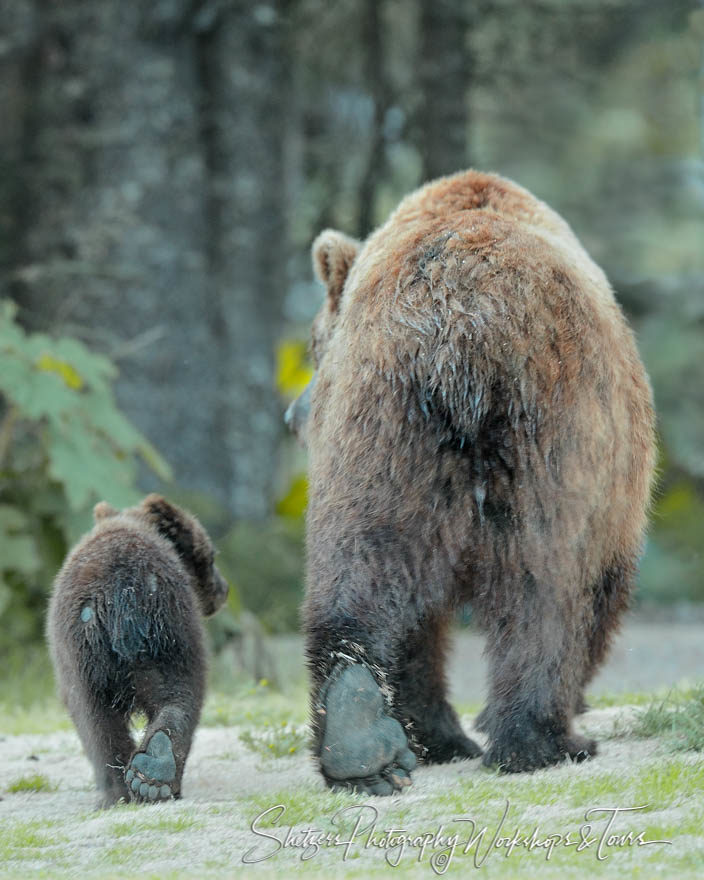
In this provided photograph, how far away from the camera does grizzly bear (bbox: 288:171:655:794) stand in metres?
4.49

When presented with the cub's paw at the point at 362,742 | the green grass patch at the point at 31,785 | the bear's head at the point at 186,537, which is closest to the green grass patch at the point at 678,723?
the cub's paw at the point at 362,742

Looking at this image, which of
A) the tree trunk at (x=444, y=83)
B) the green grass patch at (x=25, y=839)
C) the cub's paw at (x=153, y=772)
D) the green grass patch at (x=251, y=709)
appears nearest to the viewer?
the green grass patch at (x=25, y=839)

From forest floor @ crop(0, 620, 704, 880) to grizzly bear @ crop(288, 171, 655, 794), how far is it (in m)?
0.29

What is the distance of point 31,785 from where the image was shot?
5.32 metres

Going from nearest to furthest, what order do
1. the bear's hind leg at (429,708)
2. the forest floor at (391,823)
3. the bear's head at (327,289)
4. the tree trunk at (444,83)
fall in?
the forest floor at (391,823)
the bear's hind leg at (429,708)
the bear's head at (327,289)
the tree trunk at (444,83)

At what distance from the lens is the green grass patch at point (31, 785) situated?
5266 millimetres

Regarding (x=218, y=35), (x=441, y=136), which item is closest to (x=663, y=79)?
(x=441, y=136)

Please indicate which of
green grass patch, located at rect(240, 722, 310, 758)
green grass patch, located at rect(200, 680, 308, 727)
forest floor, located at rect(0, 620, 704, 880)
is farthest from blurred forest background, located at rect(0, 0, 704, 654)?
forest floor, located at rect(0, 620, 704, 880)

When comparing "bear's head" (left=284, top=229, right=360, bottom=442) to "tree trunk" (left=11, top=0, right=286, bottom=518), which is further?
"tree trunk" (left=11, top=0, right=286, bottom=518)

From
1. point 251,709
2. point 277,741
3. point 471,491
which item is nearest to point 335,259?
point 471,491

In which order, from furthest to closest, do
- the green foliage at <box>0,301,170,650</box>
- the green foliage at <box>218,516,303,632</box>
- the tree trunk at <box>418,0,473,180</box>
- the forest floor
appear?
the tree trunk at <box>418,0,473,180</box> < the green foliage at <box>218,516,303,632</box> < the green foliage at <box>0,301,170,650</box> < the forest floor

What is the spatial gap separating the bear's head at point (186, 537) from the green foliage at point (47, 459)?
7.53 ft

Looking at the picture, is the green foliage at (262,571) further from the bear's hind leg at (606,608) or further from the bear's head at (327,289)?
the bear's hind leg at (606,608)

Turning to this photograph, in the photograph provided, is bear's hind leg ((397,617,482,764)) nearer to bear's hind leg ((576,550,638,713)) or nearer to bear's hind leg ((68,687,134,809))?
bear's hind leg ((576,550,638,713))
